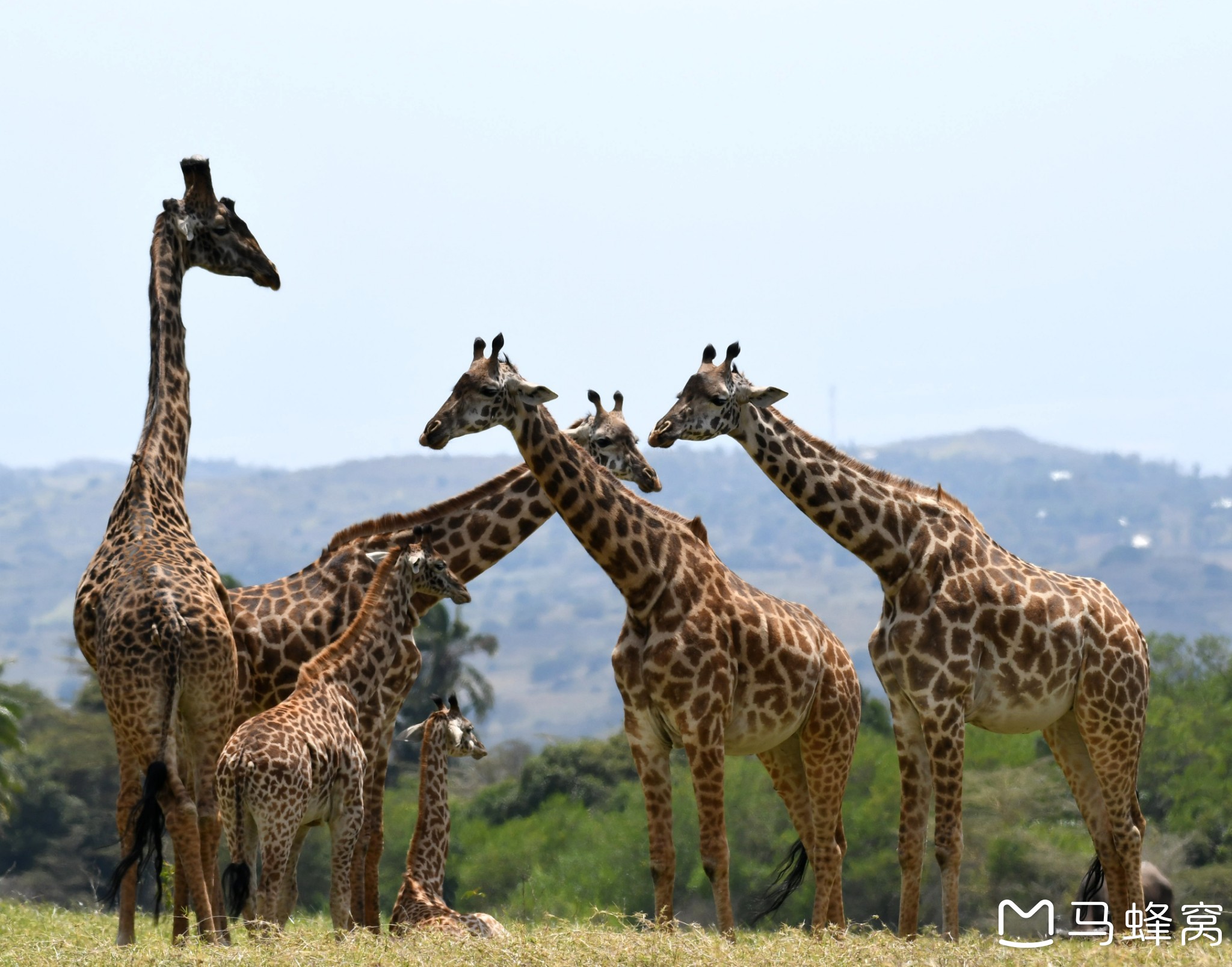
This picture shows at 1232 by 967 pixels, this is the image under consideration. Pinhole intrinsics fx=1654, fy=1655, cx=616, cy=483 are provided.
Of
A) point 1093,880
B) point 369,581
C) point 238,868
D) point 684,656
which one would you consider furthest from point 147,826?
point 1093,880

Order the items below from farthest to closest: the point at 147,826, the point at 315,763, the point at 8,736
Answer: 1. the point at 8,736
2. the point at 315,763
3. the point at 147,826

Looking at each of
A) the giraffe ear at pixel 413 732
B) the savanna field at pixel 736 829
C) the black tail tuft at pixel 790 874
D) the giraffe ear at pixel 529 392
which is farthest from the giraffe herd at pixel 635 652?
the savanna field at pixel 736 829

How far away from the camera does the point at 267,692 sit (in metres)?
13.7

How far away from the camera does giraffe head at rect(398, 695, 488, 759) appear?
47.0 ft

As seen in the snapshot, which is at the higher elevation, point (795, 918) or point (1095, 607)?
point (1095, 607)

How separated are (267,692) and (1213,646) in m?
59.4

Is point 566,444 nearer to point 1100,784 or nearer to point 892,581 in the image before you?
point 892,581

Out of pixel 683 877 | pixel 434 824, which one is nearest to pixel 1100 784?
pixel 434 824

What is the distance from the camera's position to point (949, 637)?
1302 centimetres

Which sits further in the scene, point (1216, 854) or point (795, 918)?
point (1216, 854)

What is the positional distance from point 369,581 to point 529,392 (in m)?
2.49

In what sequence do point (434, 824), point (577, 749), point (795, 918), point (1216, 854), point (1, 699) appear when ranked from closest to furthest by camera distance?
point (434, 824)
point (1, 699)
point (795, 918)
point (1216, 854)
point (577, 749)

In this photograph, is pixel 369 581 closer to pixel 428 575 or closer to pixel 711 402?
pixel 428 575

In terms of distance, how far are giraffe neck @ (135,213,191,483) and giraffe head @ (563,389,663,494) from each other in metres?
3.42
